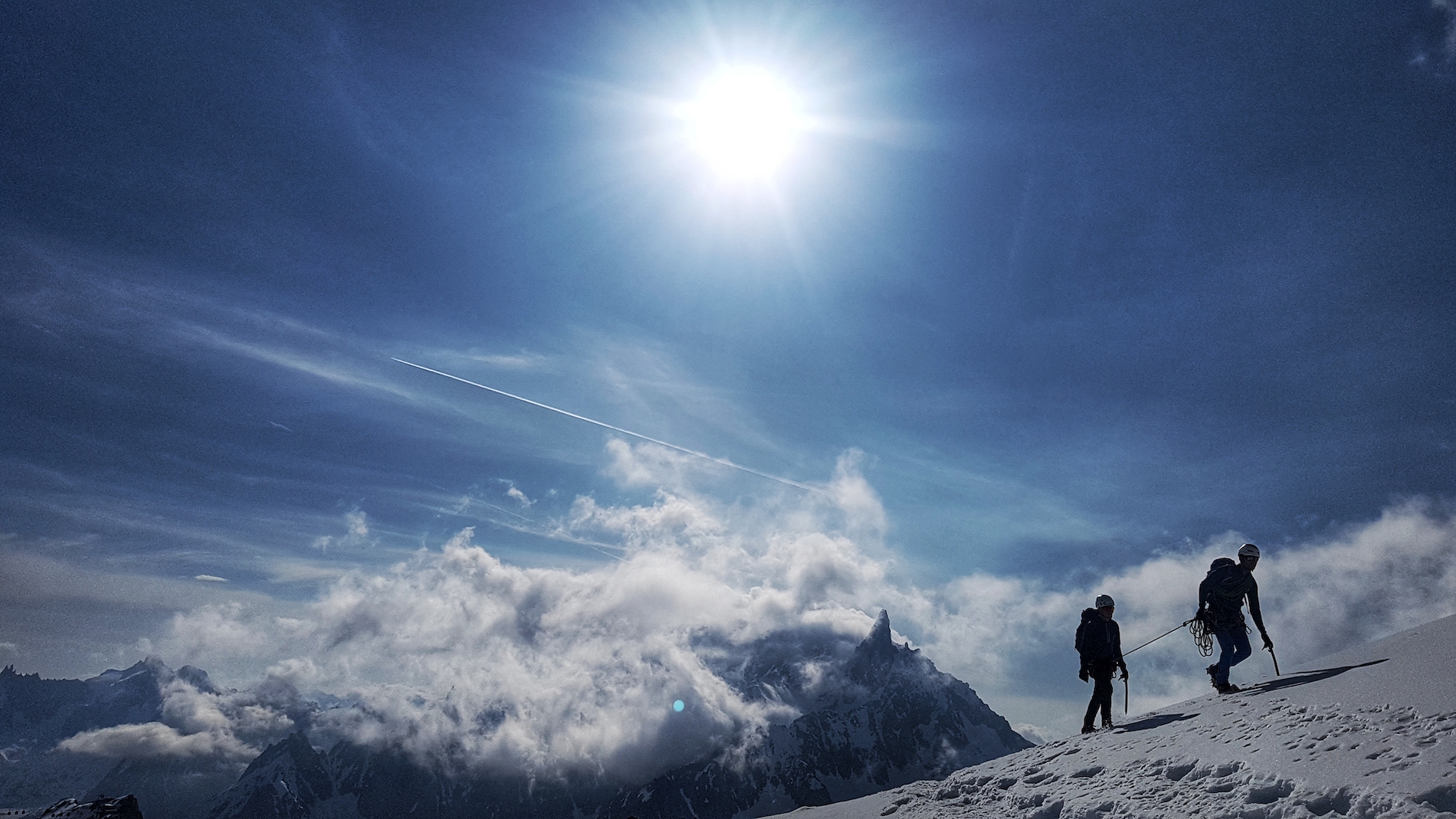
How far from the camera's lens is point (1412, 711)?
300 inches

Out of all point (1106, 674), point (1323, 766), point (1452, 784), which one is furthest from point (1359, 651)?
point (1452, 784)

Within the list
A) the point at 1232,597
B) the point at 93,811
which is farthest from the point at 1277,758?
the point at 93,811

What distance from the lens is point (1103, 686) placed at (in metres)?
16.4

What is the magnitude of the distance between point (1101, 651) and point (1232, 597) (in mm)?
3978

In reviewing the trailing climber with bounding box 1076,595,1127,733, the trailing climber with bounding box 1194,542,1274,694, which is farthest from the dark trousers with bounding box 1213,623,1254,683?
the trailing climber with bounding box 1076,595,1127,733

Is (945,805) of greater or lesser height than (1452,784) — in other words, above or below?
below

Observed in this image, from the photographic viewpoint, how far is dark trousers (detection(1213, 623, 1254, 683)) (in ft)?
43.8

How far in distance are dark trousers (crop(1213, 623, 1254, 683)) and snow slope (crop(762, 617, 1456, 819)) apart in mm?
700

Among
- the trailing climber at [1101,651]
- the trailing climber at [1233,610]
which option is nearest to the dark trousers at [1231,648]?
the trailing climber at [1233,610]

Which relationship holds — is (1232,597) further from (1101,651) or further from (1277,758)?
(1277,758)

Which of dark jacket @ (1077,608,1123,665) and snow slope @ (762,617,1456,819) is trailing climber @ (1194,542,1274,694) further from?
dark jacket @ (1077,608,1123,665)

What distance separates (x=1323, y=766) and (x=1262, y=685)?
19.1 ft

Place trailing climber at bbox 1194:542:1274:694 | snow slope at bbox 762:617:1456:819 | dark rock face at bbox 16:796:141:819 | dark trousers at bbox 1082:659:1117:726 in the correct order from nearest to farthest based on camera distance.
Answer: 1. snow slope at bbox 762:617:1456:819
2. trailing climber at bbox 1194:542:1274:694
3. dark trousers at bbox 1082:659:1117:726
4. dark rock face at bbox 16:796:141:819

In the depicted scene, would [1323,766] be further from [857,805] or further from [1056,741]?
[857,805]
